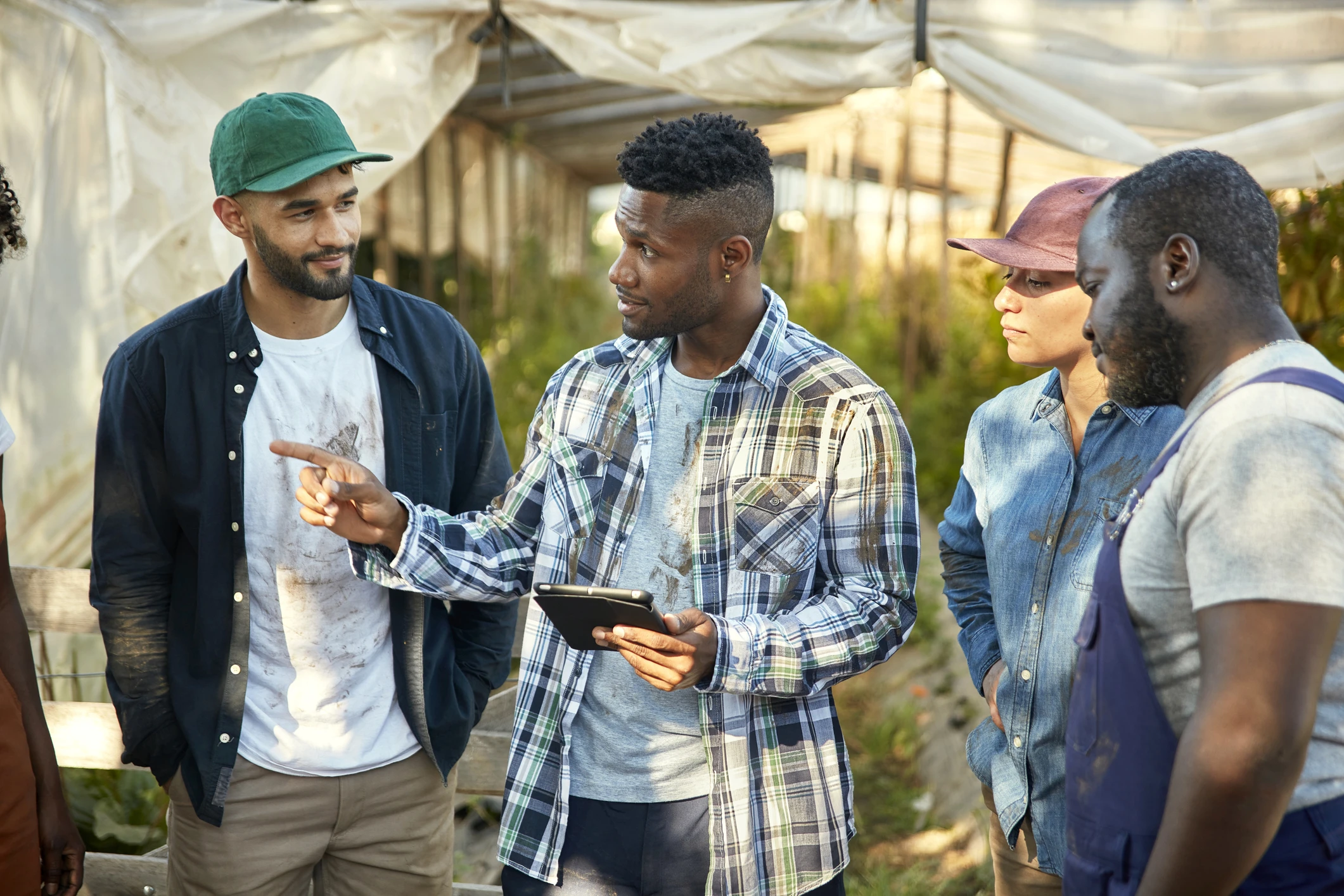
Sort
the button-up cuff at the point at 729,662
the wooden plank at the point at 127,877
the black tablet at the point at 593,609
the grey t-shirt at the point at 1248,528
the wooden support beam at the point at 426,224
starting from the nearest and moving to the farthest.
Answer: the grey t-shirt at the point at 1248,528 < the black tablet at the point at 593,609 < the button-up cuff at the point at 729,662 < the wooden plank at the point at 127,877 < the wooden support beam at the point at 426,224

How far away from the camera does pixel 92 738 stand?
3.17m

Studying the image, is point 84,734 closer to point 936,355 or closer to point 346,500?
point 346,500

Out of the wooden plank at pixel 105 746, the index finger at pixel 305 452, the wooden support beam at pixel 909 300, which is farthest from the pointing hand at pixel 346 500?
the wooden support beam at pixel 909 300

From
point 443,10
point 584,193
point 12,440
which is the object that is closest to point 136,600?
point 12,440

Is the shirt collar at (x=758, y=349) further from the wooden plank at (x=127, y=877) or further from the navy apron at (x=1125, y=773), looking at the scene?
Result: the wooden plank at (x=127, y=877)

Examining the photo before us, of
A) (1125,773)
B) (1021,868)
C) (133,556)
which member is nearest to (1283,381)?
(1125,773)

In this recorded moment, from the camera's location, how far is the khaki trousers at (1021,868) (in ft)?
7.29

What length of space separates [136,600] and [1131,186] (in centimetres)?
217

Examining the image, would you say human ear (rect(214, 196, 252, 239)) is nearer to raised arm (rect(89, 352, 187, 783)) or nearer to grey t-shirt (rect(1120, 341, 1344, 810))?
raised arm (rect(89, 352, 187, 783))

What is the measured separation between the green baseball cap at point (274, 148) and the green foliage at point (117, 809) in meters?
2.32

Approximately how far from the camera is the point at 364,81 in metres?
4.03

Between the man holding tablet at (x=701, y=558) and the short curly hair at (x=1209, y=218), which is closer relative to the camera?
the short curly hair at (x=1209, y=218)

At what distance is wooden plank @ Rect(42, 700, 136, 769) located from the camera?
3154mm

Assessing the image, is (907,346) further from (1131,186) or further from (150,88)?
(1131,186)
